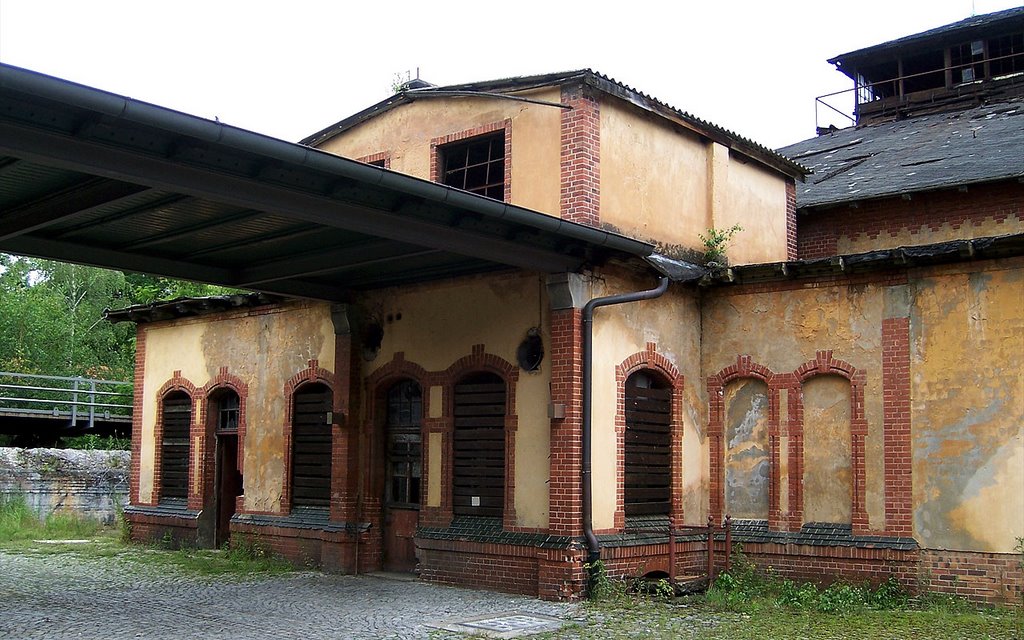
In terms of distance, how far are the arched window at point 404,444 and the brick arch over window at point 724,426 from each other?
13.5 ft

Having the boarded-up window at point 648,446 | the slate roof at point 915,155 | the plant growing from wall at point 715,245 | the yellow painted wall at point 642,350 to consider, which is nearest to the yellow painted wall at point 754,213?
the plant growing from wall at point 715,245

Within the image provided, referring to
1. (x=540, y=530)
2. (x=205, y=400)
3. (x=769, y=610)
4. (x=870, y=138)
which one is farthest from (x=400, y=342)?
(x=870, y=138)

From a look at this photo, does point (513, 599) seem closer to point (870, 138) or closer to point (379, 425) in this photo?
point (379, 425)

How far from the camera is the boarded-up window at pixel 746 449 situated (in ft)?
46.4

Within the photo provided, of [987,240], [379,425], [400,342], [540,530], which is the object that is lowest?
[540,530]

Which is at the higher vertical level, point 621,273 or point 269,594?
point 621,273

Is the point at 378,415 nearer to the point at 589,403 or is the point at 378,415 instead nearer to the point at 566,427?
the point at 566,427

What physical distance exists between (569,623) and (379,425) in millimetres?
5351

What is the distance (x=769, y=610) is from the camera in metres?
12.1

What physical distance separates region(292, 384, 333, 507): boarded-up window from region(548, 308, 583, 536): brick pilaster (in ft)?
14.5

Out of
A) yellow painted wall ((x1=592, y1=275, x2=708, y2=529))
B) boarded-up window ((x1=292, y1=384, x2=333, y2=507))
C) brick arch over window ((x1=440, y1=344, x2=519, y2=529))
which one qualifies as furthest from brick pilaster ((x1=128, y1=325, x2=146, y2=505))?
yellow painted wall ((x1=592, y1=275, x2=708, y2=529))

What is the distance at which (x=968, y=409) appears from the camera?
40.8ft

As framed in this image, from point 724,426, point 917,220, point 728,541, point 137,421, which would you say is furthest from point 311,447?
point 917,220

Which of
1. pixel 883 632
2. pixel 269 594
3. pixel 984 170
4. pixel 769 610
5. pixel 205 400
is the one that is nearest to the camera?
pixel 883 632
